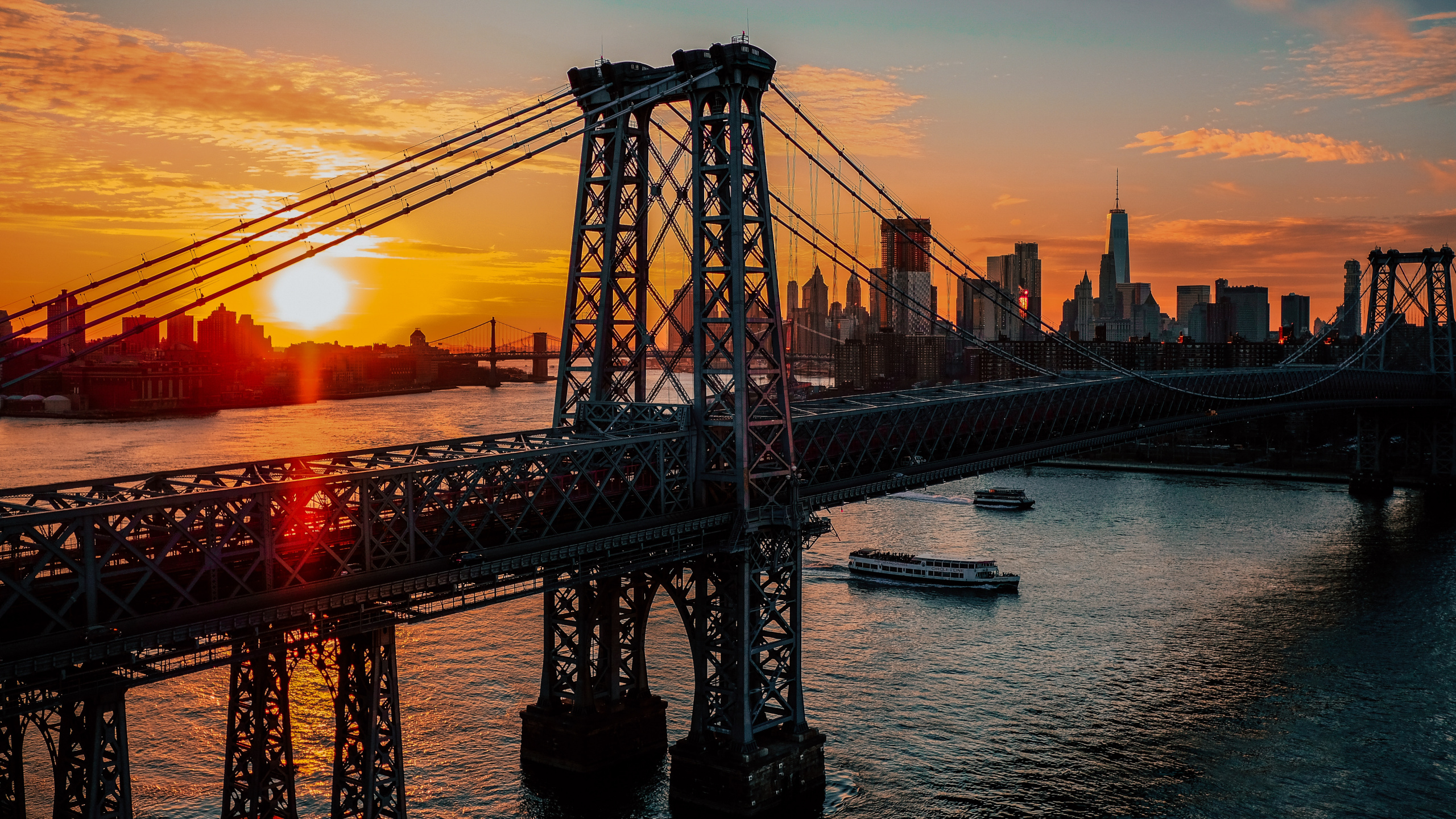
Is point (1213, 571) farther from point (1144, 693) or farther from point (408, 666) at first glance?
point (408, 666)

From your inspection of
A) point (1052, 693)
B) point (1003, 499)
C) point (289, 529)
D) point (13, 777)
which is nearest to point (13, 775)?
point (13, 777)

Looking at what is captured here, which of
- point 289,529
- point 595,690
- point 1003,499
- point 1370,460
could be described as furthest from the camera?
point 1370,460

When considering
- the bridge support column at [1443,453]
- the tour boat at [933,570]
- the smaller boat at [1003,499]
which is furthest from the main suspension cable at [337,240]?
the bridge support column at [1443,453]

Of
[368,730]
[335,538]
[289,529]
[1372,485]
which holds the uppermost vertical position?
[289,529]

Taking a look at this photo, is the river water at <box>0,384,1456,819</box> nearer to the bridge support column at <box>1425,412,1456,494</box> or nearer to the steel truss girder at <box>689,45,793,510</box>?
the steel truss girder at <box>689,45,793,510</box>

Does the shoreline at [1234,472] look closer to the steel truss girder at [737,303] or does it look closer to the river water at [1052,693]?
the river water at [1052,693]

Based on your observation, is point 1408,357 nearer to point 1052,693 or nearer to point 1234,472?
point 1234,472

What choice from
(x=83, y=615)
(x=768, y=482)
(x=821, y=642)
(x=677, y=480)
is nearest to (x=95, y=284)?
(x=83, y=615)
